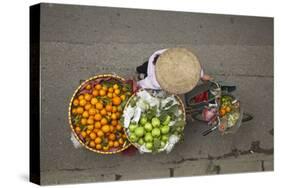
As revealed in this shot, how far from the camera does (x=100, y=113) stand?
6.48m

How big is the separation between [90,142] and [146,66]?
0.85 m

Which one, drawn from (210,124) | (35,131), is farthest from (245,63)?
(35,131)

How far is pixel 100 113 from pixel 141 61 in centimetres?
63

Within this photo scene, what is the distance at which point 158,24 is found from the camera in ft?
22.4

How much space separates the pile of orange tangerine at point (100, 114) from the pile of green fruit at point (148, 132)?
0.16 meters

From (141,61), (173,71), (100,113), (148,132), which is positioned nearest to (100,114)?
(100,113)

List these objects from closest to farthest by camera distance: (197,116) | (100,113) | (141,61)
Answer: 1. (100,113)
2. (141,61)
3. (197,116)

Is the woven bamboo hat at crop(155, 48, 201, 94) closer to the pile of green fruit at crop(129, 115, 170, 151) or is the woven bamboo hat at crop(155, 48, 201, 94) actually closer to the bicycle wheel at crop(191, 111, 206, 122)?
the pile of green fruit at crop(129, 115, 170, 151)

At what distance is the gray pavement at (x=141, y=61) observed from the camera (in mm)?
6367

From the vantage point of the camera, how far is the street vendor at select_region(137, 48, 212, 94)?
6.54 meters

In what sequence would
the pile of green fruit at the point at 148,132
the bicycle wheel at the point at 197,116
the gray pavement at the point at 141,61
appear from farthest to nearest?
the bicycle wheel at the point at 197,116 < the pile of green fruit at the point at 148,132 < the gray pavement at the point at 141,61

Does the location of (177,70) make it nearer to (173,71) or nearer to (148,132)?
(173,71)

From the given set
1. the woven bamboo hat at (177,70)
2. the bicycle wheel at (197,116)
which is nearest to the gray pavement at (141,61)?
the bicycle wheel at (197,116)

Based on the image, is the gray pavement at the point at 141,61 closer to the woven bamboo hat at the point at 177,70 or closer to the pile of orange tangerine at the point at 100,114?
the pile of orange tangerine at the point at 100,114
